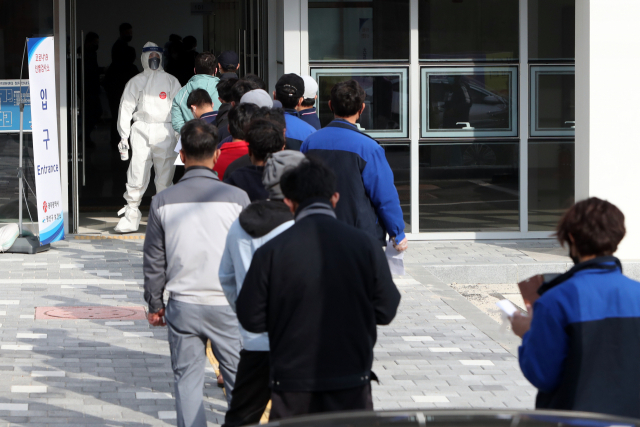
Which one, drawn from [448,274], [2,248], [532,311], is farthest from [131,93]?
[532,311]

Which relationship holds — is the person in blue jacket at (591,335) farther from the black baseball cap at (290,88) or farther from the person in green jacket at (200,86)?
the person in green jacket at (200,86)

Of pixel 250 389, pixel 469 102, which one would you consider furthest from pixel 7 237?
pixel 250 389

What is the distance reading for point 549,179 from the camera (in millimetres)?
10531

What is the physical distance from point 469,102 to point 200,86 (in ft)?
11.2

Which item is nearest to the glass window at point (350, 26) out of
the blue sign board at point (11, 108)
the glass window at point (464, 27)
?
the glass window at point (464, 27)

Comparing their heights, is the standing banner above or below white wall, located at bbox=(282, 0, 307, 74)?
below

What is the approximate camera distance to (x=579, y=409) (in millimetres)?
2713

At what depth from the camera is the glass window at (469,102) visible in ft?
33.9

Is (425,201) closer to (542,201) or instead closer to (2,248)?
(542,201)

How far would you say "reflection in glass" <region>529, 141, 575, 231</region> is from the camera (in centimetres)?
1047

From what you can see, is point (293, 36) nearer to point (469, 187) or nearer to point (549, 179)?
point (469, 187)

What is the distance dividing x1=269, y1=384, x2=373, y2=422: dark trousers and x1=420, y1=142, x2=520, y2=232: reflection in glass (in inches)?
289

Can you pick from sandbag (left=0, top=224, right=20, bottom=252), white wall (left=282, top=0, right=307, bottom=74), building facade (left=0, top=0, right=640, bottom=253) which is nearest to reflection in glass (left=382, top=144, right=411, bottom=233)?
building facade (left=0, top=0, right=640, bottom=253)

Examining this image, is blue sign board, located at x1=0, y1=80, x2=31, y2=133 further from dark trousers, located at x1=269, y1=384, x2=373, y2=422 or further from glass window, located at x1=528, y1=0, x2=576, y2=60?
dark trousers, located at x1=269, y1=384, x2=373, y2=422
